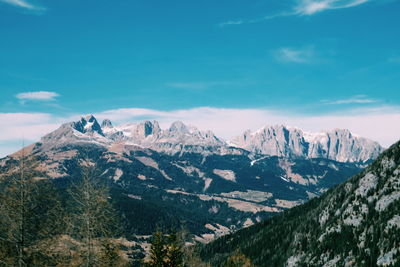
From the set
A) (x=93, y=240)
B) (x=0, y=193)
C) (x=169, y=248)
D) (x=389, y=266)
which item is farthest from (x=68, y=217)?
(x=389, y=266)

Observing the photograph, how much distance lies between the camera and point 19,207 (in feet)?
90.4

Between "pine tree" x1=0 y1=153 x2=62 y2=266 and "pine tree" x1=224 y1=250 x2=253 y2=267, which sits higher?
"pine tree" x1=0 y1=153 x2=62 y2=266

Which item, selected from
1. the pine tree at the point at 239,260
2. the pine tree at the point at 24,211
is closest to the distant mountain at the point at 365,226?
the pine tree at the point at 239,260

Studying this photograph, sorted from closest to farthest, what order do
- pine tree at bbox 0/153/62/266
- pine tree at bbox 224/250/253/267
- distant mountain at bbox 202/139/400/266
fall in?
pine tree at bbox 0/153/62/266, pine tree at bbox 224/250/253/267, distant mountain at bbox 202/139/400/266

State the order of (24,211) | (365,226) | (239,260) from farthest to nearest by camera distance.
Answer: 1. (365,226)
2. (239,260)
3. (24,211)

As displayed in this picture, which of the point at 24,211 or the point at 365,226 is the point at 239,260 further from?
the point at 365,226

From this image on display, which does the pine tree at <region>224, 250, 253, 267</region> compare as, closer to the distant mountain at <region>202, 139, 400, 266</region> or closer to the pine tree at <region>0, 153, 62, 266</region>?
the pine tree at <region>0, 153, 62, 266</region>

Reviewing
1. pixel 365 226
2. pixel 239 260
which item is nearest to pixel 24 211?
pixel 239 260

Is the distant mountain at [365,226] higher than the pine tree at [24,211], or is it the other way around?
the pine tree at [24,211]

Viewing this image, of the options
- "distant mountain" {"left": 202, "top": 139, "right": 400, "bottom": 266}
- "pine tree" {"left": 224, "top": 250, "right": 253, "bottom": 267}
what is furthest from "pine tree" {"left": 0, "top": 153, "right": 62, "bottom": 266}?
"distant mountain" {"left": 202, "top": 139, "right": 400, "bottom": 266}

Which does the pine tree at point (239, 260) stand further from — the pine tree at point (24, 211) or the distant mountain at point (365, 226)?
the distant mountain at point (365, 226)

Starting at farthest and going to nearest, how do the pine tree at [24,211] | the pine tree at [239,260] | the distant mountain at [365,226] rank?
the distant mountain at [365,226]
the pine tree at [239,260]
the pine tree at [24,211]

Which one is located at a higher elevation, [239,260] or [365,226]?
[239,260]

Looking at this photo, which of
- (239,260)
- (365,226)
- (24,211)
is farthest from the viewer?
(365,226)
